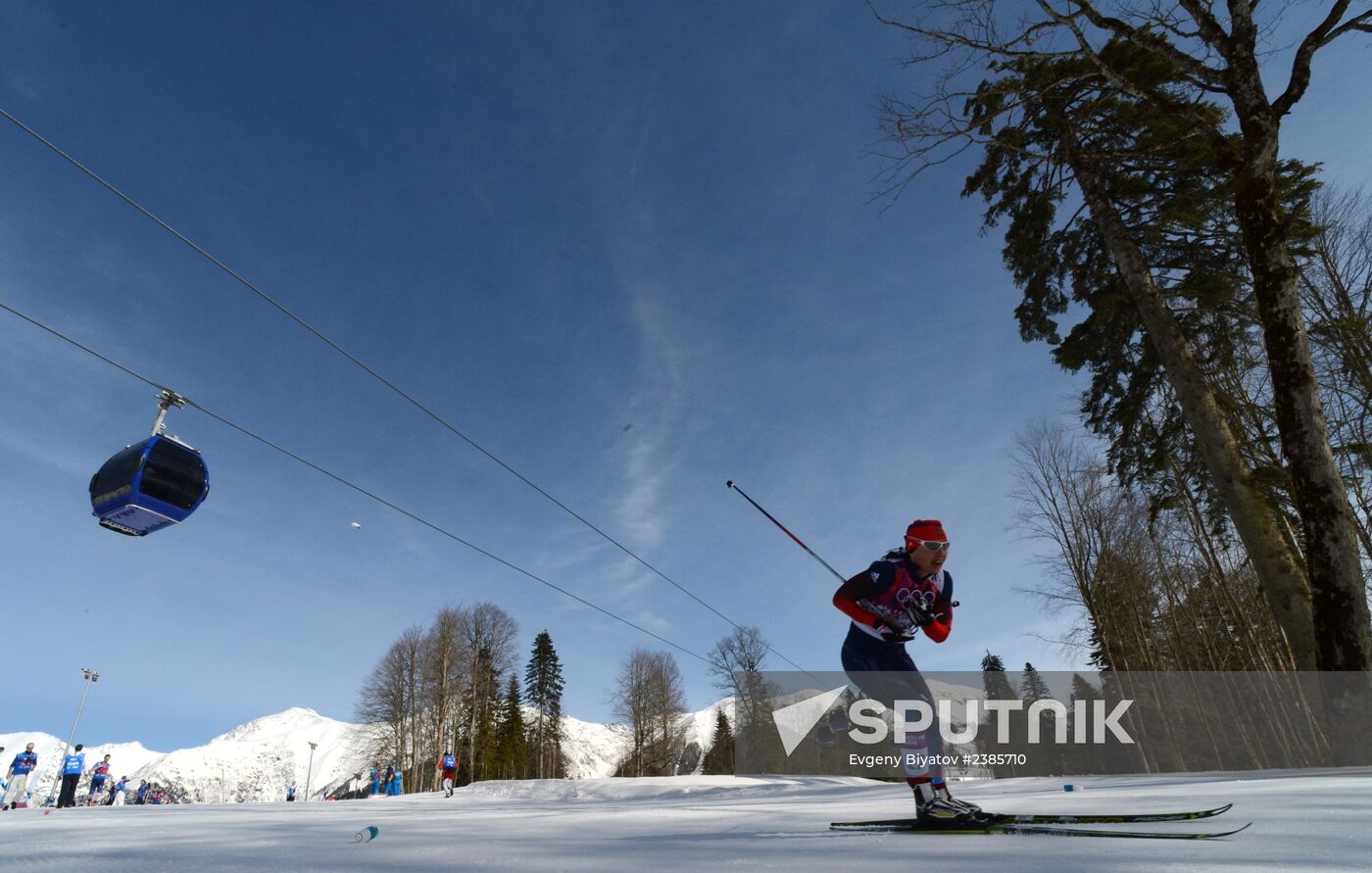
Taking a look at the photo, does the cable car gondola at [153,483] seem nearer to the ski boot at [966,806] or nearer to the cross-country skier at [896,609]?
the cross-country skier at [896,609]

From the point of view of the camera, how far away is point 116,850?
97.9 inches

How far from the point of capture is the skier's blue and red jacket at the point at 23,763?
53.6ft

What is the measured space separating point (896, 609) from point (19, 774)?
79.5 feet

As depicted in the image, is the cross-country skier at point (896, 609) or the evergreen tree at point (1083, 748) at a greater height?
the cross-country skier at point (896, 609)

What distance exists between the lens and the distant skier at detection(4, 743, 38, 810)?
16.4m

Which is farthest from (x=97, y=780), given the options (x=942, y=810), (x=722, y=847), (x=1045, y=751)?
(x=1045, y=751)

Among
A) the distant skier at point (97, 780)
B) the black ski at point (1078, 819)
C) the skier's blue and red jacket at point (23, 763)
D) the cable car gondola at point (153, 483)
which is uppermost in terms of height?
the cable car gondola at point (153, 483)

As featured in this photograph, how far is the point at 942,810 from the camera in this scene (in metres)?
3.10

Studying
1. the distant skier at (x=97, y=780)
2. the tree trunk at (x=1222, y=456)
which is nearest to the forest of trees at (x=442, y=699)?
the distant skier at (x=97, y=780)

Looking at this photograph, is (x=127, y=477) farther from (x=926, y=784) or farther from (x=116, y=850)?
(x=926, y=784)

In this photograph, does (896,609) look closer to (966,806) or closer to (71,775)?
(966,806)

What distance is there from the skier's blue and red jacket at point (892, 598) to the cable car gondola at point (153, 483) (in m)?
11.6

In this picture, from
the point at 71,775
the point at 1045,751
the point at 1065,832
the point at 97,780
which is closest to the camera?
the point at 1065,832

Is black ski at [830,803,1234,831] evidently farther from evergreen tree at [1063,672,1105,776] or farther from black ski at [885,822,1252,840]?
evergreen tree at [1063,672,1105,776]
